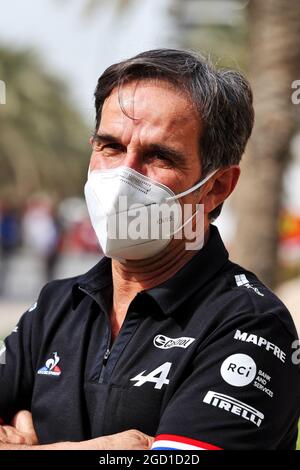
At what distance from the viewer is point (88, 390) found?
2.88 meters

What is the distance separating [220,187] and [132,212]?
0.36m

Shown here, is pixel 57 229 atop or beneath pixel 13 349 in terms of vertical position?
atop

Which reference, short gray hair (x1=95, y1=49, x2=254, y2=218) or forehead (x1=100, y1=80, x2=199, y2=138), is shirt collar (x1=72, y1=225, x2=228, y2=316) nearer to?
short gray hair (x1=95, y1=49, x2=254, y2=218)

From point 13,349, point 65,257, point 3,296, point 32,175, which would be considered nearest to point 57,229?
point 3,296

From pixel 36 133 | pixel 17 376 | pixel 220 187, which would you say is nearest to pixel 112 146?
pixel 220 187

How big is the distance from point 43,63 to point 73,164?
8210 millimetres

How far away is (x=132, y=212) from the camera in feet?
9.86

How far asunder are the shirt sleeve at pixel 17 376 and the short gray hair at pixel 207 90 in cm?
79

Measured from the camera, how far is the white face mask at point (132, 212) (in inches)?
116

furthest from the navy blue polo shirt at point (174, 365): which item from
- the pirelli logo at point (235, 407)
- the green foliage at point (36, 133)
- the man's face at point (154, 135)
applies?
the green foliage at point (36, 133)

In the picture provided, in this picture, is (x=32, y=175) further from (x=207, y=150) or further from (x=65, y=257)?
(x=207, y=150)

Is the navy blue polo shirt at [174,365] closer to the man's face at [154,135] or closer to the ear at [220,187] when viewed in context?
the ear at [220,187]

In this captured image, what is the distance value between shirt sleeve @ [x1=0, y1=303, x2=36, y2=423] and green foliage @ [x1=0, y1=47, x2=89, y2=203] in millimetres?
36979

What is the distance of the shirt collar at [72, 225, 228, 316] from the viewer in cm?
292
